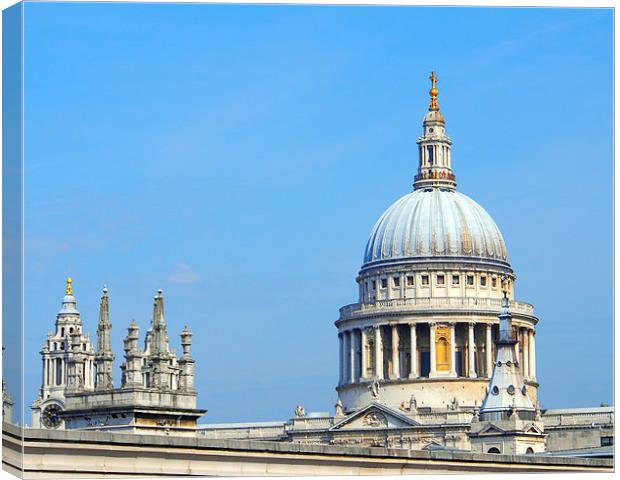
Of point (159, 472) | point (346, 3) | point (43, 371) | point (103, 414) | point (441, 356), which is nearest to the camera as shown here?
point (159, 472)

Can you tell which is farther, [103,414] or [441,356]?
[441,356]

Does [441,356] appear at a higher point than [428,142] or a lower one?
lower

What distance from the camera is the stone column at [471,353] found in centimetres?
14612

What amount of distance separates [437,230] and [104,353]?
67.9m

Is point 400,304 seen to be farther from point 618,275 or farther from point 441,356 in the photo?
point 618,275

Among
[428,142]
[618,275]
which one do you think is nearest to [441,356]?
[428,142]

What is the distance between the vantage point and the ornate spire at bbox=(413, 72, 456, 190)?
488ft

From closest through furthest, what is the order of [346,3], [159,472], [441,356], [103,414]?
[159,472]
[346,3]
[103,414]
[441,356]

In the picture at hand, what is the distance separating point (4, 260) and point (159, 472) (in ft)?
21.0

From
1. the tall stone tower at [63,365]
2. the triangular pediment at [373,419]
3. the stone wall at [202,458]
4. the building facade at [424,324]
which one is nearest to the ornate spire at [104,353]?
the tall stone tower at [63,365]

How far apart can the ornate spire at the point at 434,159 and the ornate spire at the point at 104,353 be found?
63989 millimetres

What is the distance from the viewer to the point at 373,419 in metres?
140

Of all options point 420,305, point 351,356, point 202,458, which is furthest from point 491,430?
point 202,458

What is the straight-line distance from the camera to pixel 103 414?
79.8 meters
